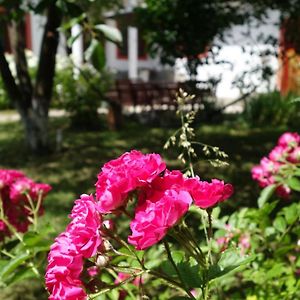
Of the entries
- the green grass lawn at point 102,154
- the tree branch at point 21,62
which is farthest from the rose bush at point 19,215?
the tree branch at point 21,62

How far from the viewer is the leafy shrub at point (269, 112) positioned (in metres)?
10.1

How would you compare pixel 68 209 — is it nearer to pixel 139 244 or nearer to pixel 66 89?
pixel 139 244

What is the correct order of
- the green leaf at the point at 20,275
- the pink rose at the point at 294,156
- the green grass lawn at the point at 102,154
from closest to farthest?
the green leaf at the point at 20,275 < the pink rose at the point at 294,156 < the green grass lawn at the point at 102,154

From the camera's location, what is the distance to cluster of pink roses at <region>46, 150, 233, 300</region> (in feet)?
3.01

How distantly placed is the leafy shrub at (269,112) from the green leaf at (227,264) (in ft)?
30.3

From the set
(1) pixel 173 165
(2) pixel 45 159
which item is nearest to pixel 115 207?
(1) pixel 173 165

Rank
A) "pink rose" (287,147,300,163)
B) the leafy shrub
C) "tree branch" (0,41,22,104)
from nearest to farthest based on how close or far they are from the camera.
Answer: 1. "pink rose" (287,147,300,163)
2. "tree branch" (0,41,22,104)
3. the leafy shrub

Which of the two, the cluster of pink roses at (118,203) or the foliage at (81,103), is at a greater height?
the cluster of pink roses at (118,203)

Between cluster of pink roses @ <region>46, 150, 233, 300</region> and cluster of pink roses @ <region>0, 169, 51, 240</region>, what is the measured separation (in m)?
0.94

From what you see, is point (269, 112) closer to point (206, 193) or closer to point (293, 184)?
point (293, 184)

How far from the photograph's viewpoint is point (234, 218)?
2047 millimetres

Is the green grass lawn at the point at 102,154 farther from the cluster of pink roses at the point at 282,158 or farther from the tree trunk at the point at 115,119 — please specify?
the cluster of pink roses at the point at 282,158

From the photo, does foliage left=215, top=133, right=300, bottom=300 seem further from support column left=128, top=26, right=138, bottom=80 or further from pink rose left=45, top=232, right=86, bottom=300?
support column left=128, top=26, right=138, bottom=80

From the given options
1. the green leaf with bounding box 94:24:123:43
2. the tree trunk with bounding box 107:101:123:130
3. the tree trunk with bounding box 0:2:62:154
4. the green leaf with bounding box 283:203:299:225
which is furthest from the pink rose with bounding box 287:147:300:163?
the tree trunk with bounding box 107:101:123:130
